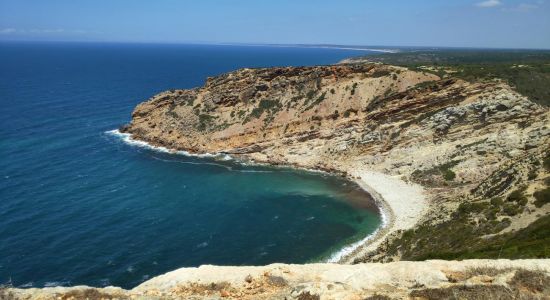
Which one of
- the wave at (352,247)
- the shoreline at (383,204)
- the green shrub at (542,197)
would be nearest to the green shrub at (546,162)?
the green shrub at (542,197)

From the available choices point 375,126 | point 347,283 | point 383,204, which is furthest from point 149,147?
point 347,283

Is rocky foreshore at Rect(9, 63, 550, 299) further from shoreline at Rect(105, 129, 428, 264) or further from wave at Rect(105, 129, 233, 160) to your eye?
wave at Rect(105, 129, 233, 160)

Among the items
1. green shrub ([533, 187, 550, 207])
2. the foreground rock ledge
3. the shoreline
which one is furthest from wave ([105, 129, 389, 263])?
the foreground rock ledge

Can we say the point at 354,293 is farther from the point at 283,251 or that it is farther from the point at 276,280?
the point at 283,251

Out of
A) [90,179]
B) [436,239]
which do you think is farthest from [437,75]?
[90,179]

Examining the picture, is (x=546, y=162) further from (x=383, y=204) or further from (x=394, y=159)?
(x=394, y=159)

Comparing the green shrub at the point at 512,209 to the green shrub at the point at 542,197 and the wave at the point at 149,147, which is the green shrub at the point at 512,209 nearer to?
the green shrub at the point at 542,197
